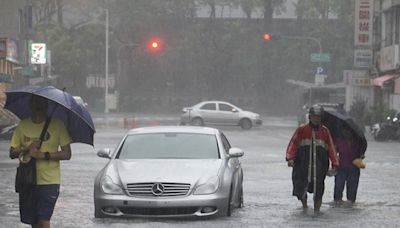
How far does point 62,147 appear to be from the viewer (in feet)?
26.4

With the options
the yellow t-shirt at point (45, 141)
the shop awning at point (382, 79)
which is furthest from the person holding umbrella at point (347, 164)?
the shop awning at point (382, 79)

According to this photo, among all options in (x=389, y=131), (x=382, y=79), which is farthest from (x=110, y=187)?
(x=382, y=79)

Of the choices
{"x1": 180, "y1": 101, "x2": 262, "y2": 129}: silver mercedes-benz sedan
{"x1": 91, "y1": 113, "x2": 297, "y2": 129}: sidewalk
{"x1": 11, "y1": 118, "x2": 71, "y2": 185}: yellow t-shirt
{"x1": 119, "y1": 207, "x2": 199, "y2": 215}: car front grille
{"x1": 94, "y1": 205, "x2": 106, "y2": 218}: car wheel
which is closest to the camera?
{"x1": 11, "y1": 118, "x2": 71, "y2": 185}: yellow t-shirt

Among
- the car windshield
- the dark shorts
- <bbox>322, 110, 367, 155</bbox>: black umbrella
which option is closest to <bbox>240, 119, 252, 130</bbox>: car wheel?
<bbox>322, 110, 367, 155</bbox>: black umbrella

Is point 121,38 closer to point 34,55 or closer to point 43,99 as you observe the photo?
point 34,55

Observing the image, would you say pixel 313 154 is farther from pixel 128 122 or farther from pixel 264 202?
pixel 128 122

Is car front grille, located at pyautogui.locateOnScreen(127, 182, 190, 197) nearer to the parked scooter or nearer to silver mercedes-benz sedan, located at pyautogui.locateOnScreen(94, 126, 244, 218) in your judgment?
silver mercedes-benz sedan, located at pyautogui.locateOnScreen(94, 126, 244, 218)

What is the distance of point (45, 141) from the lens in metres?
7.95

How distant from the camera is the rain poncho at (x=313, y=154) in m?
12.1

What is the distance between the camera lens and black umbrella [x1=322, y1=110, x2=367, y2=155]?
43.2ft

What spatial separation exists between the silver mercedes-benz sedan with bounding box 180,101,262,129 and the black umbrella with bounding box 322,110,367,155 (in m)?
32.8

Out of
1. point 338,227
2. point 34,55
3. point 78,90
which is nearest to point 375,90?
point 34,55

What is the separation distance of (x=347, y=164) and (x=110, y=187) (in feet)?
13.9

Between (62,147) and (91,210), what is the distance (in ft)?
15.3
